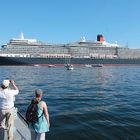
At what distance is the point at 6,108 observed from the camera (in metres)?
7.52

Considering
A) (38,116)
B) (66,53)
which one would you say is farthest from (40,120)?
(66,53)

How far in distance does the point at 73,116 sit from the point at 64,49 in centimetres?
10901

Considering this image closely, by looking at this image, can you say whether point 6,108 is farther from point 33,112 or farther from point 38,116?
point 38,116

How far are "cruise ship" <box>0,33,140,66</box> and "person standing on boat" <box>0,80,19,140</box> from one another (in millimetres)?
95406

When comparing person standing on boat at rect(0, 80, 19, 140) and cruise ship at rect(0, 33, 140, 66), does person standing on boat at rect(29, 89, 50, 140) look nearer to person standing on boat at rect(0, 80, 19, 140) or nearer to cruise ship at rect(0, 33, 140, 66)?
person standing on boat at rect(0, 80, 19, 140)

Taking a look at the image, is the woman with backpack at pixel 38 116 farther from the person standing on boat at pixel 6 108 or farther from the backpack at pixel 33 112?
the person standing on boat at pixel 6 108

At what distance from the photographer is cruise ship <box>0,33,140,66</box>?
4149 inches

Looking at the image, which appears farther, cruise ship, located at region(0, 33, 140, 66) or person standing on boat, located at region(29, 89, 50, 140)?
cruise ship, located at region(0, 33, 140, 66)

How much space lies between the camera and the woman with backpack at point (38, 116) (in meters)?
6.77

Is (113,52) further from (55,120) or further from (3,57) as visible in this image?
(55,120)

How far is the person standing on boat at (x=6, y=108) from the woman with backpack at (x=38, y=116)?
32.4 inches

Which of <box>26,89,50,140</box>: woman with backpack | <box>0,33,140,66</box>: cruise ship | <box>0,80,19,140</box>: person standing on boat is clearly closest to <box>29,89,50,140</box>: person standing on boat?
<box>26,89,50,140</box>: woman with backpack

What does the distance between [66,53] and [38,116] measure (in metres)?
115

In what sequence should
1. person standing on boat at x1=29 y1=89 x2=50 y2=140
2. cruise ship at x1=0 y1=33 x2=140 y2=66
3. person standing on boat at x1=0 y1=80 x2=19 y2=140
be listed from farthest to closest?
cruise ship at x1=0 y1=33 x2=140 y2=66
person standing on boat at x1=0 y1=80 x2=19 y2=140
person standing on boat at x1=29 y1=89 x2=50 y2=140
